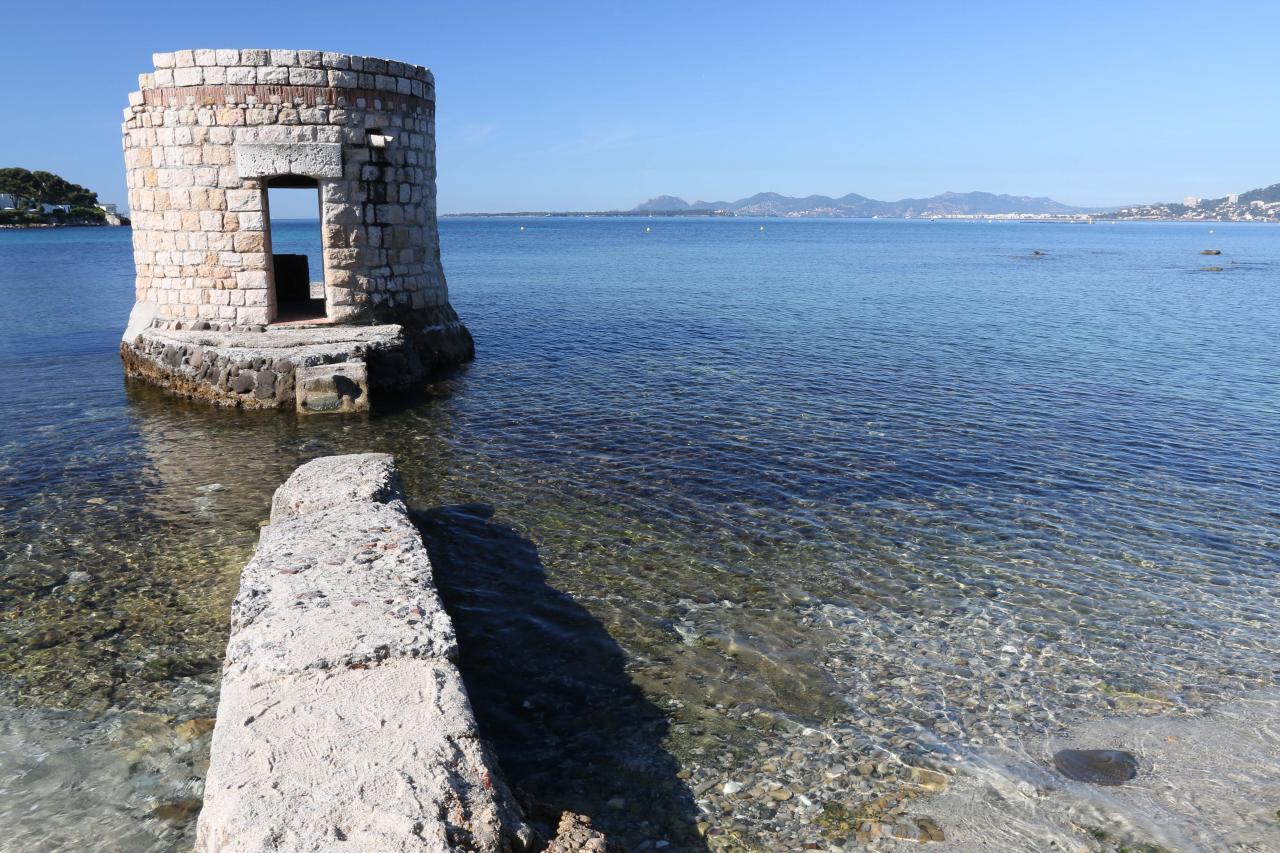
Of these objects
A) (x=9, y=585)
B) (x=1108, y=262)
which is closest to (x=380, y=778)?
(x=9, y=585)

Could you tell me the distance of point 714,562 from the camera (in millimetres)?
7723

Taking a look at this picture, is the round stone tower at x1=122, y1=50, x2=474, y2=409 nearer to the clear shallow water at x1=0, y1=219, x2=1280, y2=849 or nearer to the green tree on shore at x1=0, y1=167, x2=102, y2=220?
the clear shallow water at x1=0, y1=219, x2=1280, y2=849

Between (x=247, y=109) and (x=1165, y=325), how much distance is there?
2338 cm

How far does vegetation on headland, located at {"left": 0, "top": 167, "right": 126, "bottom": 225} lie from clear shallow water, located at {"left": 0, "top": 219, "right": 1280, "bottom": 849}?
96468mm

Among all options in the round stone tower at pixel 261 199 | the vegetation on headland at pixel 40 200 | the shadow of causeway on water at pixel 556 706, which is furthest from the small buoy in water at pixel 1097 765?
the vegetation on headland at pixel 40 200

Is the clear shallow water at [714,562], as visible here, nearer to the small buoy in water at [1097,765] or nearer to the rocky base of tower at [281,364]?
the small buoy in water at [1097,765]

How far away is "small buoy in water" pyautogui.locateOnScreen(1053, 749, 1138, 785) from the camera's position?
489 cm

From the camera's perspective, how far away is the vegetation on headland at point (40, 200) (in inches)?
3642

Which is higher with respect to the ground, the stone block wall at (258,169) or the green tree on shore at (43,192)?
the green tree on shore at (43,192)

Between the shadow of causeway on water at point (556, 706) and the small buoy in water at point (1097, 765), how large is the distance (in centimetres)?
230

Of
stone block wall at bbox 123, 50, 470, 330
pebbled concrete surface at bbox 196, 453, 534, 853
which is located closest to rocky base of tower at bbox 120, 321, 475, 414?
stone block wall at bbox 123, 50, 470, 330

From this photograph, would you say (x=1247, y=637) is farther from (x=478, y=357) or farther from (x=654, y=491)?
(x=478, y=357)

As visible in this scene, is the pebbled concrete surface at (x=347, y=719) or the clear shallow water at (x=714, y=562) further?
the clear shallow water at (x=714, y=562)

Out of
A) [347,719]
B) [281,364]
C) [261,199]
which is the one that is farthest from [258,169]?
[347,719]
